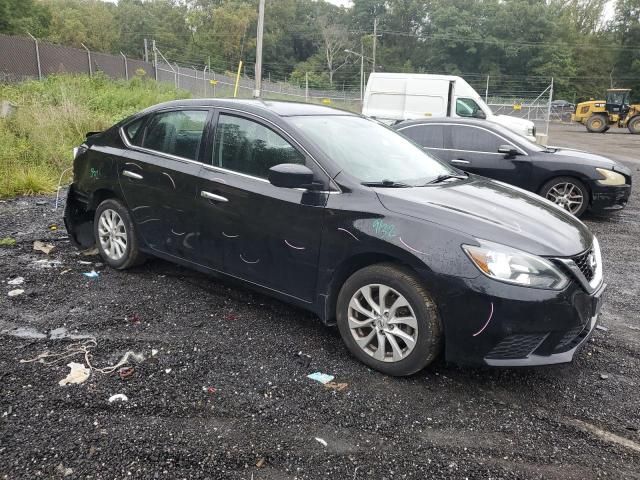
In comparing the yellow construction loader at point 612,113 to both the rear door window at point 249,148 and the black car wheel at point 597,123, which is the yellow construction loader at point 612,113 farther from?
the rear door window at point 249,148

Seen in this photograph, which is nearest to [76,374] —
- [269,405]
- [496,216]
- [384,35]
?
[269,405]

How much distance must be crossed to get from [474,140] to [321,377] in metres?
5.96

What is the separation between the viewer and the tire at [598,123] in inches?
1282

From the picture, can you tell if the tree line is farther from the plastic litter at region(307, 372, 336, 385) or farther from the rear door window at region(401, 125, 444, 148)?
the plastic litter at region(307, 372, 336, 385)

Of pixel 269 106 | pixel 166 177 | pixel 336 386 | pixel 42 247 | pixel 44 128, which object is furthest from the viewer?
pixel 44 128

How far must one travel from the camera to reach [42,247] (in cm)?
554

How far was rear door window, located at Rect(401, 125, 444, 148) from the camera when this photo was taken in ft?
27.4

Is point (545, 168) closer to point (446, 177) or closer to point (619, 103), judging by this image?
point (446, 177)

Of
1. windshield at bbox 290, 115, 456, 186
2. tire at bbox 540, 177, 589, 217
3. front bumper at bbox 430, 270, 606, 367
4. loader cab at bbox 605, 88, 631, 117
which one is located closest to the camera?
front bumper at bbox 430, 270, 606, 367

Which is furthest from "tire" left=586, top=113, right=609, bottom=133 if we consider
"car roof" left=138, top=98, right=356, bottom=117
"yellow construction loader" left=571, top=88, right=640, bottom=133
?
"car roof" left=138, top=98, right=356, bottom=117

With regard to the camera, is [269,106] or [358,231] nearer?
[358,231]

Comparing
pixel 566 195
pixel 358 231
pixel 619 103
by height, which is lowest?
pixel 566 195

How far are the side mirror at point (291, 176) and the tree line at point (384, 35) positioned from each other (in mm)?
48366

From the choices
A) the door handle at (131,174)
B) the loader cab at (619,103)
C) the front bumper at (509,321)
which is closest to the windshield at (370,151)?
the front bumper at (509,321)
